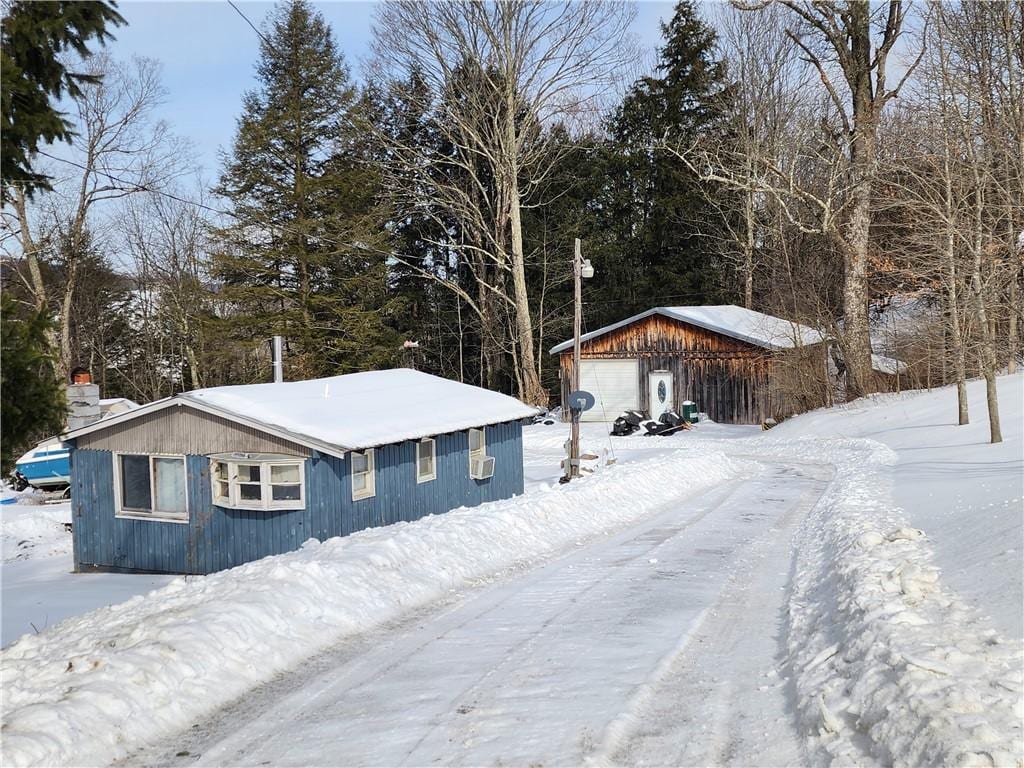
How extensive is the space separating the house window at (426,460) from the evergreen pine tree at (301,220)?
70.5 ft

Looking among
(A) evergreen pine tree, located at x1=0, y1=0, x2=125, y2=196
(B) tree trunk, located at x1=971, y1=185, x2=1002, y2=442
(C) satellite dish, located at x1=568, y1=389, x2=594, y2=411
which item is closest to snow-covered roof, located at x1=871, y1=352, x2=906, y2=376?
(B) tree trunk, located at x1=971, y1=185, x2=1002, y2=442

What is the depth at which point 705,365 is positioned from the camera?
1331 inches

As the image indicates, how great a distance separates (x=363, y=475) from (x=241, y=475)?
197 cm

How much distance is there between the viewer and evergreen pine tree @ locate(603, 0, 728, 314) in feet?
150

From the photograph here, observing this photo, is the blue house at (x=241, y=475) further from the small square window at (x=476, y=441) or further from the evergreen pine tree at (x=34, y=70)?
the evergreen pine tree at (x=34, y=70)

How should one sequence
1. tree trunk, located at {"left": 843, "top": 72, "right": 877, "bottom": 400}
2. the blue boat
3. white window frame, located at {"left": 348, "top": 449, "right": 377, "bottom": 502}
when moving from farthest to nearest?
tree trunk, located at {"left": 843, "top": 72, "right": 877, "bottom": 400}, the blue boat, white window frame, located at {"left": 348, "top": 449, "right": 377, "bottom": 502}

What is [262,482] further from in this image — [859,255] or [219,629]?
[859,255]

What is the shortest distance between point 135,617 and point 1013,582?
7.76 meters

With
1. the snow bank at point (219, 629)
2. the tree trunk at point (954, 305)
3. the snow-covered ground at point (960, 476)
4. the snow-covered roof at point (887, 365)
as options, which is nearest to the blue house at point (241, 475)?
the snow bank at point (219, 629)

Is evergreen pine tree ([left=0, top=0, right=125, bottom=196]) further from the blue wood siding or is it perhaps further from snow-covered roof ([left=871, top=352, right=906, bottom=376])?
snow-covered roof ([left=871, top=352, right=906, bottom=376])

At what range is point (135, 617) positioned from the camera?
8.41 m

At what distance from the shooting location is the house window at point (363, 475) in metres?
14.5

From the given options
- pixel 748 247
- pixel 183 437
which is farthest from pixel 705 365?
pixel 183 437

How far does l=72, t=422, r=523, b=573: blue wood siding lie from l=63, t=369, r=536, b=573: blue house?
0.02 m
